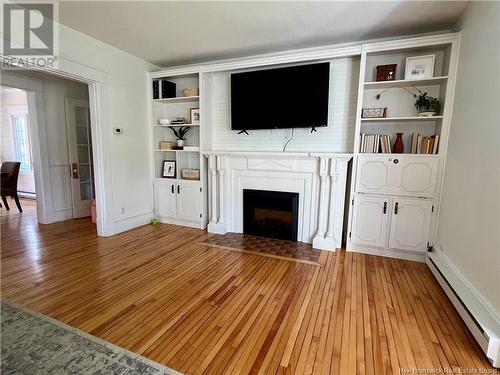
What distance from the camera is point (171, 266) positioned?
2775 millimetres

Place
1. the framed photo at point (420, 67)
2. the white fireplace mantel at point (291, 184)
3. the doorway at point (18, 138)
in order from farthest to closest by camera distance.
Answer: the doorway at point (18, 138) → the white fireplace mantel at point (291, 184) → the framed photo at point (420, 67)

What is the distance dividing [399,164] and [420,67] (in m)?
1.11

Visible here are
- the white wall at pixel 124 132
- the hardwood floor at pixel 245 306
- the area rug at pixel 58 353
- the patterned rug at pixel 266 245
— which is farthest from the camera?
the white wall at pixel 124 132

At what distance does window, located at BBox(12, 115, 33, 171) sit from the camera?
640 cm

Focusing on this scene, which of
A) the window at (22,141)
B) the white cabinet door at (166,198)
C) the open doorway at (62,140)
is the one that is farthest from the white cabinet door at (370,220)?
the window at (22,141)

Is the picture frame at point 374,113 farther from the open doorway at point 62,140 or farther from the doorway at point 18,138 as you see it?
the doorway at point 18,138

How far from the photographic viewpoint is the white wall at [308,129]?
331 cm

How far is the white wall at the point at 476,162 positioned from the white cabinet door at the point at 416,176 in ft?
0.45

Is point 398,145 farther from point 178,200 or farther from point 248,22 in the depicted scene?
point 178,200

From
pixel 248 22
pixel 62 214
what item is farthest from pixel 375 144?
pixel 62 214

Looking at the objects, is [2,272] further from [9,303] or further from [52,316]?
[52,316]

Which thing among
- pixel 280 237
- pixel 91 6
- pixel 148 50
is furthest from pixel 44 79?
pixel 280 237

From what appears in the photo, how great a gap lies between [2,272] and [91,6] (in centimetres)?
285

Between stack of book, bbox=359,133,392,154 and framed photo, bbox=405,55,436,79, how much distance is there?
717 millimetres
